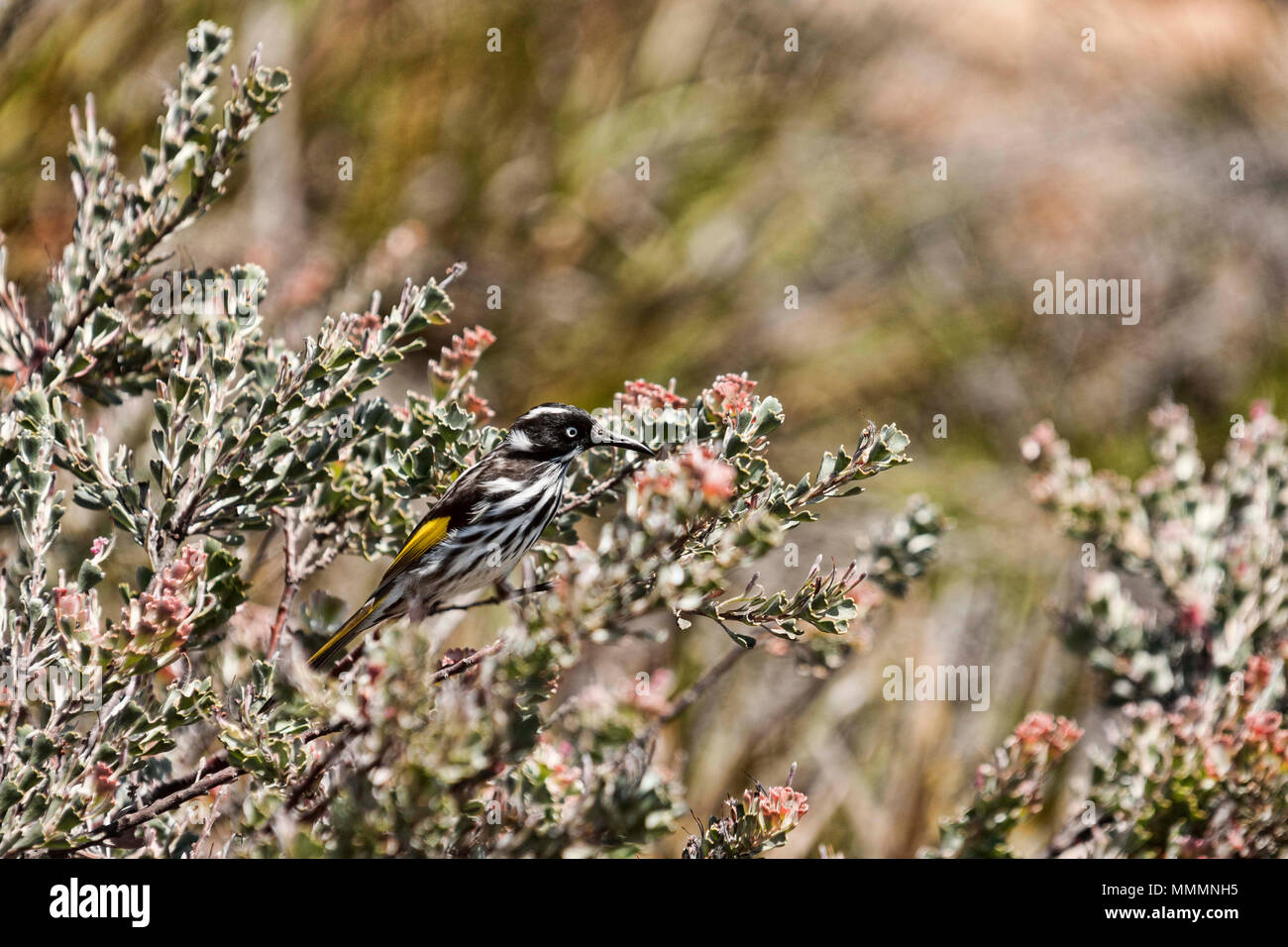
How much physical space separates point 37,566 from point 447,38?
3.56 meters

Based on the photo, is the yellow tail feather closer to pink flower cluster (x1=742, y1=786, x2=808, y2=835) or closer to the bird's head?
the bird's head

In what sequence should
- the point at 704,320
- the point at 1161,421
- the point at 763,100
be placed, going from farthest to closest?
the point at 763,100 < the point at 704,320 < the point at 1161,421

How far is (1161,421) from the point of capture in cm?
270

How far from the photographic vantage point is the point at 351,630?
189cm

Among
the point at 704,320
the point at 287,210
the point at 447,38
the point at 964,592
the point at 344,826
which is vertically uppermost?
the point at 447,38

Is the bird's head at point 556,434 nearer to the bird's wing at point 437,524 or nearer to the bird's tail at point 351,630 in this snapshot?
the bird's wing at point 437,524

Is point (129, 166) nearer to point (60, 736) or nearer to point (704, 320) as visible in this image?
point (704, 320)

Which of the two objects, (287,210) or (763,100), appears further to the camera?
(763,100)

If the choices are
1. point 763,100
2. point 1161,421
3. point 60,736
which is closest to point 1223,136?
point 763,100

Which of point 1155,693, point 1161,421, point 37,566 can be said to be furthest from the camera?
point 1161,421

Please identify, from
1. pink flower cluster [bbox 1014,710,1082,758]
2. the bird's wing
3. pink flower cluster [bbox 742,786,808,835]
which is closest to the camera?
pink flower cluster [bbox 742,786,808,835]

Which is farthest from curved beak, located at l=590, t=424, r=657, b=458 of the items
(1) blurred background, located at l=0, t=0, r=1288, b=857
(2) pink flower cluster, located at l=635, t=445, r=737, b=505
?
(1) blurred background, located at l=0, t=0, r=1288, b=857

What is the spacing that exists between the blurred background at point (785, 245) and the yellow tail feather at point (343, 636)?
4.01 ft

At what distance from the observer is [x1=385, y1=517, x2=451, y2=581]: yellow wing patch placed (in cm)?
195
